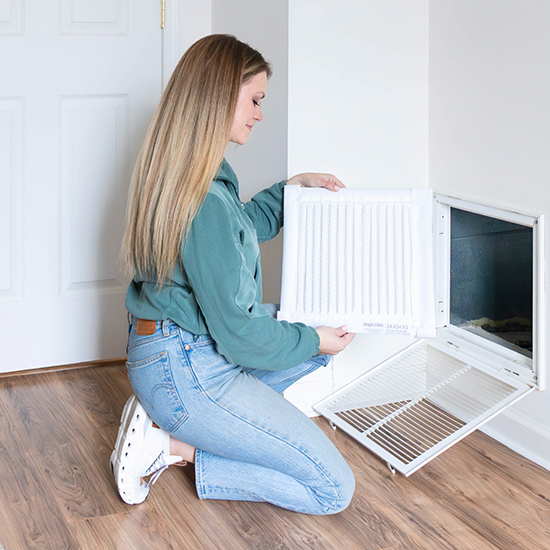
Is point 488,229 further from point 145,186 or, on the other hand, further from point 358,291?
point 145,186

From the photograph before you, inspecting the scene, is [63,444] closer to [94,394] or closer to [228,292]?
[94,394]

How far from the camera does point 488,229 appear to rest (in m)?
2.00

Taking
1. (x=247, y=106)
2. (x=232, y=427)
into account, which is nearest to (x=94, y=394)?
(x=232, y=427)

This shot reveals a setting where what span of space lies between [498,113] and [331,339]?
0.76 meters

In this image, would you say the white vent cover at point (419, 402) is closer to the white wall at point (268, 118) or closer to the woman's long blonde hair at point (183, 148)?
the white wall at point (268, 118)

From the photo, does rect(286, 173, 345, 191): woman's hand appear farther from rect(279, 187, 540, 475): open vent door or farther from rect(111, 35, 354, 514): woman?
rect(111, 35, 354, 514): woman

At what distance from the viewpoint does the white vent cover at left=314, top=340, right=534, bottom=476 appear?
176 centimetres

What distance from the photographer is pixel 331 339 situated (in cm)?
156

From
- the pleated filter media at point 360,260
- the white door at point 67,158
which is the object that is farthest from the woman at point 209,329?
the white door at point 67,158

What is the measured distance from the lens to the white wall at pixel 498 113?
168cm

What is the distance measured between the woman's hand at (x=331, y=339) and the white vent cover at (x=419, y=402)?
0.36 m

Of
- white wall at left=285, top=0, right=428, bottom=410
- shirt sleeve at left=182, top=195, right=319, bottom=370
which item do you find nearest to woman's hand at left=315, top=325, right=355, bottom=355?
shirt sleeve at left=182, top=195, right=319, bottom=370

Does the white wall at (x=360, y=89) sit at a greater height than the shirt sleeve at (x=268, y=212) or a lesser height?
greater

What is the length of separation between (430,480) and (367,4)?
1275 millimetres
